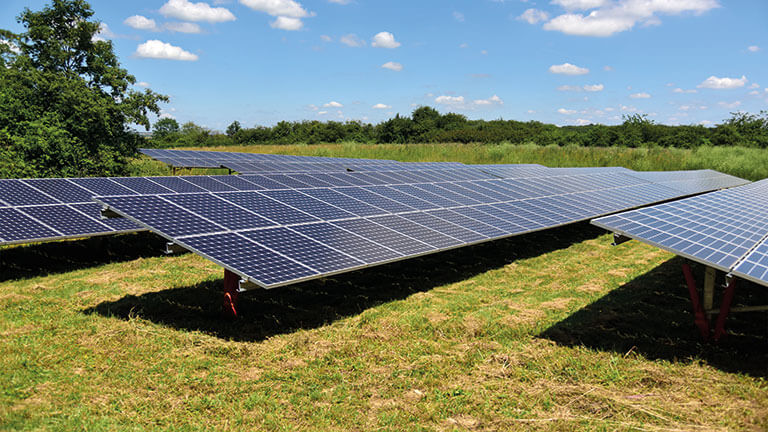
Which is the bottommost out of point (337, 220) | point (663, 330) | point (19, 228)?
point (663, 330)

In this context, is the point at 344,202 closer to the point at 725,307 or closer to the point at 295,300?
the point at 295,300

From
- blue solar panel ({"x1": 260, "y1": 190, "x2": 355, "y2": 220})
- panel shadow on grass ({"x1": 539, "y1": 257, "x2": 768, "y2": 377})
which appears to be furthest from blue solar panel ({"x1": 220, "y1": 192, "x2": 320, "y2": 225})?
panel shadow on grass ({"x1": 539, "y1": 257, "x2": 768, "y2": 377})

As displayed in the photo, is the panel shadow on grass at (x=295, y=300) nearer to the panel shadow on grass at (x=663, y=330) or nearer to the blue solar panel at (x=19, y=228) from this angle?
the blue solar panel at (x=19, y=228)

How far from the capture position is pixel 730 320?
8992 millimetres

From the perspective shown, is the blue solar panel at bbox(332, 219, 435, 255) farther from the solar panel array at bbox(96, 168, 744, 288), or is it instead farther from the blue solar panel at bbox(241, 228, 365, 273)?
the blue solar panel at bbox(241, 228, 365, 273)

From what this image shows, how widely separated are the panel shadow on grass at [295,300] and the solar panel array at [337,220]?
1206mm

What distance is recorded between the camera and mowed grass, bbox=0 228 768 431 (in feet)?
18.6

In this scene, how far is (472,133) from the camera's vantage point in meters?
77.8

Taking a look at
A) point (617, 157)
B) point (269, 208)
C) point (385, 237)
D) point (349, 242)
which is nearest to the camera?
point (349, 242)

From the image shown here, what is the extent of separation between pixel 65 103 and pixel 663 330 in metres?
21.2

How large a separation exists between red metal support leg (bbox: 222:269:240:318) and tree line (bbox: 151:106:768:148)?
43322 millimetres

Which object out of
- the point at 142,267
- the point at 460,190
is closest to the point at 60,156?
the point at 142,267

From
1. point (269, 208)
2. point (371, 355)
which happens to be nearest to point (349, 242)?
point (269, 208)

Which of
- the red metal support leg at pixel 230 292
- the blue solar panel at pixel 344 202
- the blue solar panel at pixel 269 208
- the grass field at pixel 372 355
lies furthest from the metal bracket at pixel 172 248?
the blue solar panel at pixel 344 202
